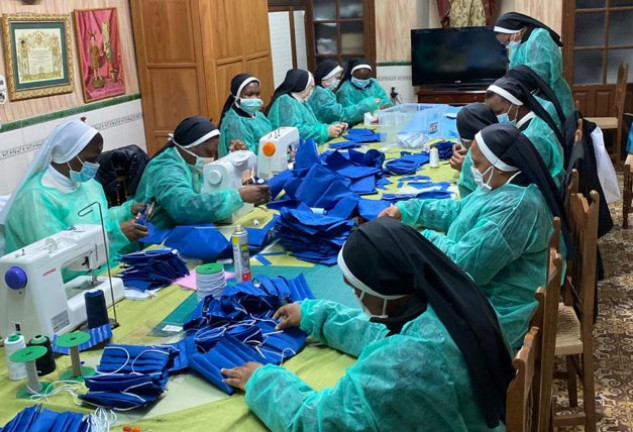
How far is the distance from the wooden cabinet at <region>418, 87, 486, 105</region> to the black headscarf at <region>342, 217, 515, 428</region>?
20.7 feet

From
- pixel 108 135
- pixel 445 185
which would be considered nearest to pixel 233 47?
pixel 108 135

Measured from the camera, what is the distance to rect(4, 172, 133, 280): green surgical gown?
2.75 m

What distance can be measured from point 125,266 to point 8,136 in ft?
7.14

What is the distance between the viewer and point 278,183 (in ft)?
12.2

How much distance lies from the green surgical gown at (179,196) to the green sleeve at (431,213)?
84 cm

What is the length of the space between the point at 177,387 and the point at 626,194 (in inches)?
180

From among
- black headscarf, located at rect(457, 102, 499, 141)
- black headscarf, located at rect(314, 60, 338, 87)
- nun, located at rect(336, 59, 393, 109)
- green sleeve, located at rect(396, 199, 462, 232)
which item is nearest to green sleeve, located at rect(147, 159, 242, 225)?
green sleeve, located at rect(396, 199, 462, 232)

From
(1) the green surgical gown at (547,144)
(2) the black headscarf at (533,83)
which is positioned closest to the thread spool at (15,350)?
(1) the green surgical gown at (547,144)

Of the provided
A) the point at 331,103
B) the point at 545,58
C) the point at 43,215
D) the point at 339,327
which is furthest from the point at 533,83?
the point at 43,215

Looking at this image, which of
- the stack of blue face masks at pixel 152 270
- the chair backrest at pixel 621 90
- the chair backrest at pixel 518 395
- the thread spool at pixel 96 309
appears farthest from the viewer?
the chair backrest at pixel 621 90

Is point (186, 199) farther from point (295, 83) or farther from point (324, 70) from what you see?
point (324, 70)

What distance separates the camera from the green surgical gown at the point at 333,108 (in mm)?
6281

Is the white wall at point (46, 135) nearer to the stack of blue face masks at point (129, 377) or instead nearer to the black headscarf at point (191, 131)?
the black headscarf at point (191, 131)

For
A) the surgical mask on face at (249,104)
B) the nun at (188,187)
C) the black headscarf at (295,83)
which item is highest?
the black headscarf at (295,83)
